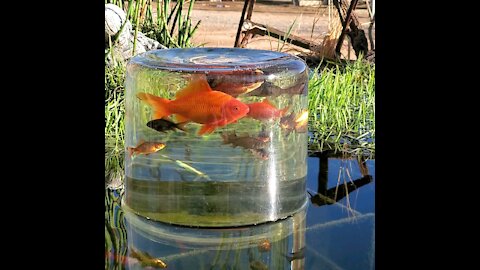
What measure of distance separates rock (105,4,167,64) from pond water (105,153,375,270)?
2.20 feet

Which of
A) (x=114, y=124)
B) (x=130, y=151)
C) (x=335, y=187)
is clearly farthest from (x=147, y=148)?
(x=114, y=124)

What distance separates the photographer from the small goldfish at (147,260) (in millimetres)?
1078

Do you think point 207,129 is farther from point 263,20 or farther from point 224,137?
point 263,20

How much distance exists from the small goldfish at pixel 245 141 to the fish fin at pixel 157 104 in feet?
0.36

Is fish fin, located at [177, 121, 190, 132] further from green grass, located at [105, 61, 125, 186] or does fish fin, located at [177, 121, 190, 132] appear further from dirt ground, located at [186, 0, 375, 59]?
dirt ground, located at [186, 0, 375, 59]

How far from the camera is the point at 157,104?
1.22 meters

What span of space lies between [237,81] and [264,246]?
11.2 inches

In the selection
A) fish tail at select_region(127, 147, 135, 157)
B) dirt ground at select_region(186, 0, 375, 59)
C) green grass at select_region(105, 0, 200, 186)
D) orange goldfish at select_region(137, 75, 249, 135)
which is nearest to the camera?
orange goldfish at select_region(137, 75, 249, 135)

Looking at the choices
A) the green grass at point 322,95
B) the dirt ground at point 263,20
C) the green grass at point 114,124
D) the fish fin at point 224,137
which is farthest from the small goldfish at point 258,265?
the dirt ground at point 263,20

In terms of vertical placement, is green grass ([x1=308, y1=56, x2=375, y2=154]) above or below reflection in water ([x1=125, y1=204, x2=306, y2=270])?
above

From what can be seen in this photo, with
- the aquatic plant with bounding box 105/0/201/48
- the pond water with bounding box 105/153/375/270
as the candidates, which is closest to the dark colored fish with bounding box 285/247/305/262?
the pond water with bounding box 105/153/375/270

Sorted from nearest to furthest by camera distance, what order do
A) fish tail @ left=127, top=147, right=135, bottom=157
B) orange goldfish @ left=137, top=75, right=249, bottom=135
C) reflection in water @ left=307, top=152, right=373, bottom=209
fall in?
orange goldfish @ left=137, top=75, right=249, bottom=135 < fish tail @ left=127, top=147, right=135, bottom=157 < reflection in water @ left=307, top=152, right=373, bottom=209

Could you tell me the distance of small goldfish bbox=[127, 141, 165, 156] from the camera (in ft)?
4.05

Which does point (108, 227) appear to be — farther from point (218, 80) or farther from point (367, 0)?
point (367, 0)
